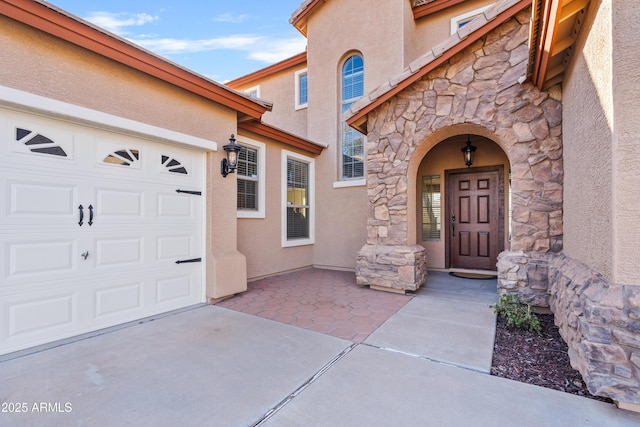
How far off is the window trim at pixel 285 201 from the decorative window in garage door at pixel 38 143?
4.21 m

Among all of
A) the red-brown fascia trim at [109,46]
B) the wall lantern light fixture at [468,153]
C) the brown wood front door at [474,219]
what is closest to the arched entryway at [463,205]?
the brown wood front door at [474,219]

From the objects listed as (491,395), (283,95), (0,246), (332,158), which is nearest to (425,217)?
(332,158)

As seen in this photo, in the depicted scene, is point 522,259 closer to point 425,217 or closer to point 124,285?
point 425,217

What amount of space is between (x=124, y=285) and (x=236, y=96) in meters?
3.26

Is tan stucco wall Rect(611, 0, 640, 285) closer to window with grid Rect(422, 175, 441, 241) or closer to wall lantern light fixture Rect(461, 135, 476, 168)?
wall lantern light fixture Rect(461, 135, 476, 168)

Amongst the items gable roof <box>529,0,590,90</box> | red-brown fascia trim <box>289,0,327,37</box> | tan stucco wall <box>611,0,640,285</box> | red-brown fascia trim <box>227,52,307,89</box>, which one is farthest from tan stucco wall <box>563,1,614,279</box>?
red-brown fascia trim <box>227,52,307,89</box>

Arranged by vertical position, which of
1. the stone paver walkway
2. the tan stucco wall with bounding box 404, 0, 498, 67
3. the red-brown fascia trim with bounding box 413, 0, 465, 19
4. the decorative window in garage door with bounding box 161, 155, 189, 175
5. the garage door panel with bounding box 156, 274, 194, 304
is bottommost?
the stone paver walkway

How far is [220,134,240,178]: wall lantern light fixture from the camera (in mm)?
4812

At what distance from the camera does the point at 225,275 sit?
190 inches

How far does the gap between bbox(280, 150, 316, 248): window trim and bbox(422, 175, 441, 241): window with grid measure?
2823 millimetres

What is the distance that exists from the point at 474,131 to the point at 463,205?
2.55 meters

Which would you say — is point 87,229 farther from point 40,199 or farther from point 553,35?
point 553,35

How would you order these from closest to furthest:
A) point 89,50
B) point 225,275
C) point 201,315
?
point 89,50 < point 201,315 < point 225,275

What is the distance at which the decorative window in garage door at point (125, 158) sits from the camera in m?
3.72
